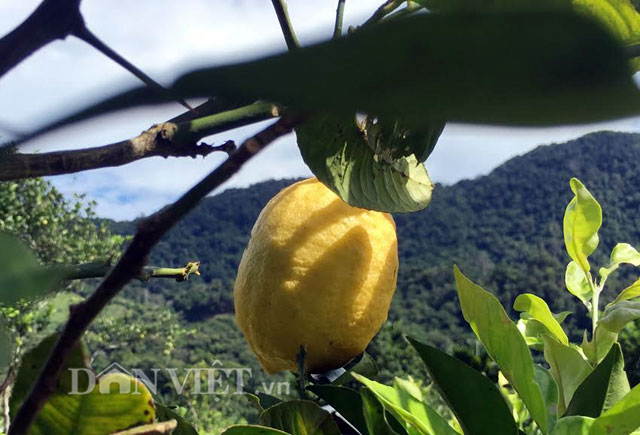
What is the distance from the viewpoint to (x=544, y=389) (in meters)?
0.56

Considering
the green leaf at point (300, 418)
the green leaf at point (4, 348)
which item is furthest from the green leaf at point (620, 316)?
the green leaf at point (4, 348)

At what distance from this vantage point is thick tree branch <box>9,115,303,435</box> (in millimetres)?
179

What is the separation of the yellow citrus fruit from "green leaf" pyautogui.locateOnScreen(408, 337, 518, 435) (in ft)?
0.46

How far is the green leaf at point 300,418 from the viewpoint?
42 centimetres

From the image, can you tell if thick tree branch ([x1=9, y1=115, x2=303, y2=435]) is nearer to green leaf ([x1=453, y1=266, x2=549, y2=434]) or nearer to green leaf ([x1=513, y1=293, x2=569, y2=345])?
green leaf ([x1=453, y1=266, x2=549, y2=434])

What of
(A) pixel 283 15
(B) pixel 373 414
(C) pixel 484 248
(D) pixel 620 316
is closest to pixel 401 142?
(A) pixel 283 15

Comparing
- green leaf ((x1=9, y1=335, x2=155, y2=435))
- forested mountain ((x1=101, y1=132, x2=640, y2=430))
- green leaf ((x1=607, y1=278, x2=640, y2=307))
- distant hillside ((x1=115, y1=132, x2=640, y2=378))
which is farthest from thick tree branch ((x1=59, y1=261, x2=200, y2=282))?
distant hillside ((x1=115, y1=132, x2=640, y2=378))

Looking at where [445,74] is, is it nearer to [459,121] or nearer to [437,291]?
[459,121]

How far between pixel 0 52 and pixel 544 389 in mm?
493

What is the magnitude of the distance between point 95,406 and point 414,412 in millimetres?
239

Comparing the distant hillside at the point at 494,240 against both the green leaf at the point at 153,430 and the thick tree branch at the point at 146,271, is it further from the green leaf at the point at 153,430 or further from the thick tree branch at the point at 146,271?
the green leaf at the point at 153,430

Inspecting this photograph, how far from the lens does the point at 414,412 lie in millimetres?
440

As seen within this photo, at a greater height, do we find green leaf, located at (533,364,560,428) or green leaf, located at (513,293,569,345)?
green leaf, located at (513,293,569,345)

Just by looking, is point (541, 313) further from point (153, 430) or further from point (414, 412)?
point (153, 430)
